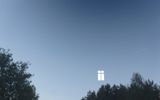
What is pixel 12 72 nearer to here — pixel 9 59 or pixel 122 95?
pixel 9 59

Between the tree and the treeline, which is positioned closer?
the tree

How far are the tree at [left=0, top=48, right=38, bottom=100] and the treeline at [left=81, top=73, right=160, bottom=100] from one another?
4141cm

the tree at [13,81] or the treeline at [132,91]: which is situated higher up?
the treeline at [132,91]

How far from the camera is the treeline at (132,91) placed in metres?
96.6

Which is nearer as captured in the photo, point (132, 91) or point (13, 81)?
point (13, 81)

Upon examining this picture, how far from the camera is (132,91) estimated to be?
325 ft

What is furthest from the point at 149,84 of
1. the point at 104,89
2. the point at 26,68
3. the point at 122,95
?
the point at 26,68

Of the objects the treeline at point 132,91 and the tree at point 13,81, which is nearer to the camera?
the tree at point 13,81

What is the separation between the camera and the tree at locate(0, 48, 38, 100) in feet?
198

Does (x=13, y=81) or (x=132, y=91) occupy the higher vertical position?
(x=132, y=91)

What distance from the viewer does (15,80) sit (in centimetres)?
6175

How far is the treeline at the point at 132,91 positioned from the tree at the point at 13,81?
41.4 meters

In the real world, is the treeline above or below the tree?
above

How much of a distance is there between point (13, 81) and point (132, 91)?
45145 mm
